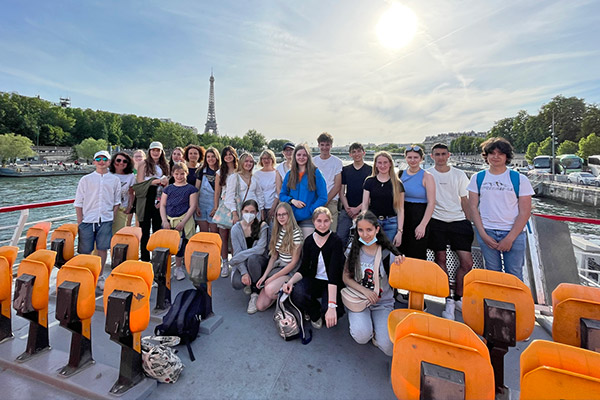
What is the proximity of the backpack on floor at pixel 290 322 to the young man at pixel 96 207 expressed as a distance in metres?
2.52

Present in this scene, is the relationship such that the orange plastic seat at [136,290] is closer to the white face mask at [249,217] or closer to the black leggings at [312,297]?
the black leggings at [312,297]

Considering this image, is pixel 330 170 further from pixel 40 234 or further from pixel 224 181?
pixel 40 234

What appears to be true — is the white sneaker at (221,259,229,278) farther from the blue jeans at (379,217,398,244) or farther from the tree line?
the tree line

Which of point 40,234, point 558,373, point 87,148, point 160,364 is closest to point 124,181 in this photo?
point 40,234

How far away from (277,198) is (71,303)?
2494mm

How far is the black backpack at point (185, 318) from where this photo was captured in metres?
2.32

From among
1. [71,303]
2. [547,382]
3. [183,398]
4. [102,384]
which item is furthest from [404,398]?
[71,303]

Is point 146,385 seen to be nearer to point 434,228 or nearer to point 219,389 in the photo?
point 219,389

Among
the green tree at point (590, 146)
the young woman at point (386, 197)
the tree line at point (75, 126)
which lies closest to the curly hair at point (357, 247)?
the young woman at point (386, 197)

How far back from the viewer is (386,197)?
309 centimetres

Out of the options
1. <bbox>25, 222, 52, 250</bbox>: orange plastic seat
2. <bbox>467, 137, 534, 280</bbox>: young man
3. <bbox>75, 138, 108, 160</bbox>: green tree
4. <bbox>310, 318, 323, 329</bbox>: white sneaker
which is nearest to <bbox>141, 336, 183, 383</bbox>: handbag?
<bbox>310, 318, 323, 329</bbox>: white sneaker

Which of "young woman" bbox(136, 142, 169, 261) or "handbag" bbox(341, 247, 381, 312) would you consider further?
"young woman" bbox(136, 142, 169, 261)

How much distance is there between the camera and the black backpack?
7.60 ft

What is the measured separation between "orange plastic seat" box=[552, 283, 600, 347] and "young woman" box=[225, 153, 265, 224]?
3.00 metres
